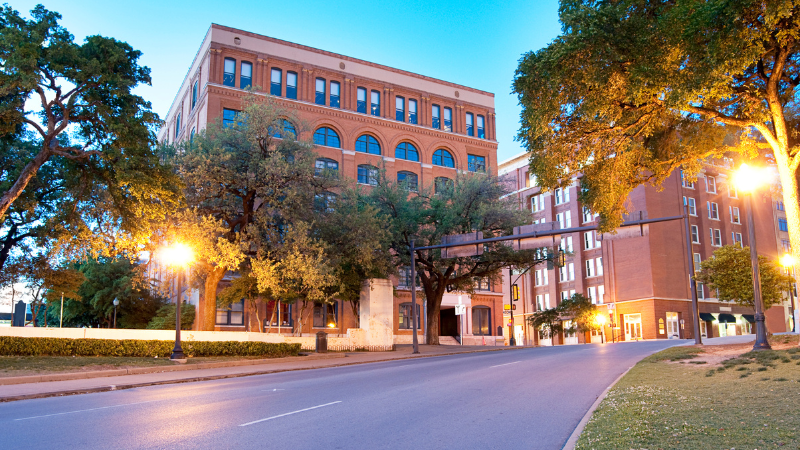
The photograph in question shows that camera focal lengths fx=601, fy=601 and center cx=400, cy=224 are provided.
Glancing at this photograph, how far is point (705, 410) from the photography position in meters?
8.59

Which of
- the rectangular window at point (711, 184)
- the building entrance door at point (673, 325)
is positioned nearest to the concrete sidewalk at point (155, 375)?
the building entrance door at point (673, 325)

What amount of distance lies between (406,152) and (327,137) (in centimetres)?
776

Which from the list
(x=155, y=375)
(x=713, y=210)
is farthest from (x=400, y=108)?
(x=155, y=375)

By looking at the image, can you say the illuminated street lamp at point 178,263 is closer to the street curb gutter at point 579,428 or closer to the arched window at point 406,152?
the street curb gutter at point 579,428

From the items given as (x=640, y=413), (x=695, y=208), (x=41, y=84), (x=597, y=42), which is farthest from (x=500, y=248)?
(x=695, y=208)

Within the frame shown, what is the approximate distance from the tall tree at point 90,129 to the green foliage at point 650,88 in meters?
13.1

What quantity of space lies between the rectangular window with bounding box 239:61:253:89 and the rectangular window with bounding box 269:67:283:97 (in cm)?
173

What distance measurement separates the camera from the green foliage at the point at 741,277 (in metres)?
25.9

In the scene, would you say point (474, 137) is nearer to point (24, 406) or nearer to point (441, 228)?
point (441, 228)

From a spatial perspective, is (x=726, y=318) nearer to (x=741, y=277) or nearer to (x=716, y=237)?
(x=716, y=237)

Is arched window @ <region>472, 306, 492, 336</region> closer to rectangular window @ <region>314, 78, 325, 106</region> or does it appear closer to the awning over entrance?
rectangular window @ <region>314, 78, 325, 106</region>

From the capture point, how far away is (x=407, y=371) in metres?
18.4

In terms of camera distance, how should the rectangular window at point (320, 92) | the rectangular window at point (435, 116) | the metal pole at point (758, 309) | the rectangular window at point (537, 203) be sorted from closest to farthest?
1. the metal pole at point (758, 309)
2. the rectangular window at point (320, 92)
3. the rectangular window at point (435, 116)
4. the rectangular window at point (537, 203)

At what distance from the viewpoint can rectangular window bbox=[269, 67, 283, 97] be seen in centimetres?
4806
